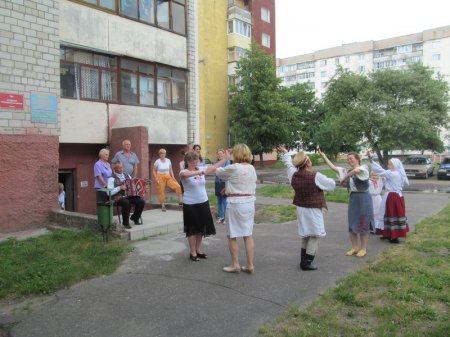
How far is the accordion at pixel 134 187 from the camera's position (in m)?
7.79

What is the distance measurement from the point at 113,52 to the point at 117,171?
5633 millimetres

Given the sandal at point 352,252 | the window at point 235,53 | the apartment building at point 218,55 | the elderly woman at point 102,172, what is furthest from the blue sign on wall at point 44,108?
the window at point 235,53

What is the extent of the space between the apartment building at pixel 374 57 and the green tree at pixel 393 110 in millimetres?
33208

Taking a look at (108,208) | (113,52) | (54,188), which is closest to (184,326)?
(108,208)

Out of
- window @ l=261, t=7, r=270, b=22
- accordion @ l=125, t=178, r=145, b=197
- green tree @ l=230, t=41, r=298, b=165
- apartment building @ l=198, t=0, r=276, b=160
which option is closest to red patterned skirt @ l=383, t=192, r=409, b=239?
accordion @ l=125, t=178, r=145, b=197

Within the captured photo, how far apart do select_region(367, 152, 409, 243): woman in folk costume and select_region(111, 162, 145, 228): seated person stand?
4.59 metres

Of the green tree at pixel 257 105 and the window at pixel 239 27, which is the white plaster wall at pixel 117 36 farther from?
the window at pixel 239 27

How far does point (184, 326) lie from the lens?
4.00 metres

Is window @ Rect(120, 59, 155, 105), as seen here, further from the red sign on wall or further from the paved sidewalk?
the paved sidewalk

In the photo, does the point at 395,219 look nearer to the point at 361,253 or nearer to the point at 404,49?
the point at 361,253

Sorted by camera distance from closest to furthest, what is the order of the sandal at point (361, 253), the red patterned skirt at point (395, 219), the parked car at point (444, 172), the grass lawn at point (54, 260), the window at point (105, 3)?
the grass lawn at point (54, 260)
the sandal at point (361, 253)
the red patterned skirt at point (395, 219)
the window at point (105, 3)
the parked car at point (444, 172)

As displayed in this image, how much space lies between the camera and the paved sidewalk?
13.1ft

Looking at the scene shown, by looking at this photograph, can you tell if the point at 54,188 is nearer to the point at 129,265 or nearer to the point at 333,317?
the point at 129,265

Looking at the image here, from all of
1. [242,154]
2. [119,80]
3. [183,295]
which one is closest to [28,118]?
[119,80]
